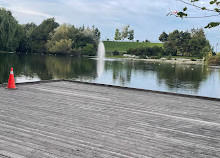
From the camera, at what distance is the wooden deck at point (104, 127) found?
11.9 feet

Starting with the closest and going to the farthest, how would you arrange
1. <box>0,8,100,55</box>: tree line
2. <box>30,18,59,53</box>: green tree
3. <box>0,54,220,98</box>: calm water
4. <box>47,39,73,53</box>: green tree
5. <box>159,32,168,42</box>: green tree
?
<box>0,54,220,98</box>: calm water, <box>47,39,73,53</box>: green tree, <box>0,8,100,55</box>: tree line, <box>30,18,59,53</box>: green tree, <box>159,32,168,42</box>: green tree

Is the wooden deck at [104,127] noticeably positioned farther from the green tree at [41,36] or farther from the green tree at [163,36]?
the green tree at [163,36]

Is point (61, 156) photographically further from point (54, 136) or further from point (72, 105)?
point (72, 105)

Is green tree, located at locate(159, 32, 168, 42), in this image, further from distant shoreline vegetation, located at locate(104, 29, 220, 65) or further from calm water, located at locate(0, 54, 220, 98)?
calm water, located at locate(0, 54, 220, 98)

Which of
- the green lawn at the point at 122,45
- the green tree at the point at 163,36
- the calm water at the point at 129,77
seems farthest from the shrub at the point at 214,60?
the green lawn at the point at 122,45

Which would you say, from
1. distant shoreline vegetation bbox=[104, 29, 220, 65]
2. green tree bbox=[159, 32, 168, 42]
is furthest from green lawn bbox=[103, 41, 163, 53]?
distant shoreline vegetation bbox=[104, 29, 220, 65]

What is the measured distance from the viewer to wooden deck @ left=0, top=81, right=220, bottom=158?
11.9 feet

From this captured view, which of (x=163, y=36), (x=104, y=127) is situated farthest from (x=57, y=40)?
(x=104, y=127)

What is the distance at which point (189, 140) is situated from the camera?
14.1 ft

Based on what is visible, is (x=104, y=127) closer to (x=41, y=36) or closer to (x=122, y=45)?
(x=41, y=36)

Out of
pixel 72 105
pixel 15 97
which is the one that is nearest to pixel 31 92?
pixel 15 97

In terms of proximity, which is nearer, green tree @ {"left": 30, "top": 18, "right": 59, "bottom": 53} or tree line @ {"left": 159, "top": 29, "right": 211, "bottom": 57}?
green tree @ {"left": 30, "top": 18, "right": 59, "bottom": 53}

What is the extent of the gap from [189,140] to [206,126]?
1.07 meters

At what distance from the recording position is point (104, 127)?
15.3 feet
